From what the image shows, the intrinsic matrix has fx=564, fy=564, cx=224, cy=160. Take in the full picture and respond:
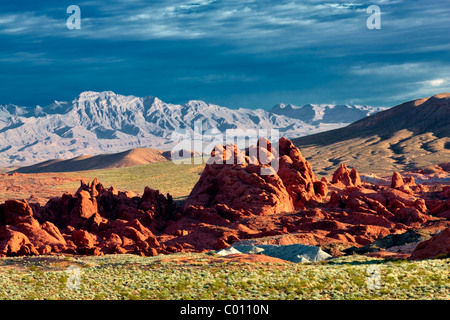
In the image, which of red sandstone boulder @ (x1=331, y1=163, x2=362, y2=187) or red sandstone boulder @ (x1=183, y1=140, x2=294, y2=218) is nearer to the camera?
red sandstone boulder @ (x1=183, y1=140, x2=294, y2=218)

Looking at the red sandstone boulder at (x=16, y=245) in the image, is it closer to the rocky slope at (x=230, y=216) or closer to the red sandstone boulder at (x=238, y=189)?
the rocky slope at (x=230, y=216)

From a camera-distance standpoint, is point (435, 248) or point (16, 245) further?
point (16, 245)

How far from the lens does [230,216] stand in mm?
54969

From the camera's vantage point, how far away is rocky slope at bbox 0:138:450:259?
45438 mm

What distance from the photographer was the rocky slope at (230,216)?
4544 centimetres

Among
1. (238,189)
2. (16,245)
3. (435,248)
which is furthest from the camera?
(238,189)

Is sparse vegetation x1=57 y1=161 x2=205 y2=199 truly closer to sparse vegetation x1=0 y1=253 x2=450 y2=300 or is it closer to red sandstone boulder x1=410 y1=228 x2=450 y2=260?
red sandstone boulder x1=410 y1=228 x2=450 y2=260

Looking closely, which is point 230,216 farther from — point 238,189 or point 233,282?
point 233,282

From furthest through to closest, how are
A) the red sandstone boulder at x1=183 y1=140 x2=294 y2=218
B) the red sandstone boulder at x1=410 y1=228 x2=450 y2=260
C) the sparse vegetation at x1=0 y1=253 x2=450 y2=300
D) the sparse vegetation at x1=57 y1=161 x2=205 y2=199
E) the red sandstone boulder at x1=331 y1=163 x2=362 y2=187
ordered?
the sparse vegetation at x1=57 y1=161 x2=205 y2=199 < the red sandstone boulder at x1=331 y1=163 x2=362 y2=187 < the red sandstone boulder at x1=183 y1=140 x2=294 y2=218 < the red sandstone boulder at x1=410 y1=228 x2=450 y2=260 < the sparse vegetation at x1=0 y1=253 x2=450 y2=300

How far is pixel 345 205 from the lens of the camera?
58594 mm

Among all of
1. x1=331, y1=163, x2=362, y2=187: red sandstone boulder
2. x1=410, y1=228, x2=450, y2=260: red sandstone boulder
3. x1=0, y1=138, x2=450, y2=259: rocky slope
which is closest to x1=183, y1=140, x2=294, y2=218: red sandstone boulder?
x1=0, y1=138, x2=450, y2=259: rocky slope

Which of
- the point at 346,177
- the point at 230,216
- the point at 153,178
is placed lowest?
the point at 153,178

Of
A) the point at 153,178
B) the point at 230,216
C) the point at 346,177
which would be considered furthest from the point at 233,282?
the point at 153,178
